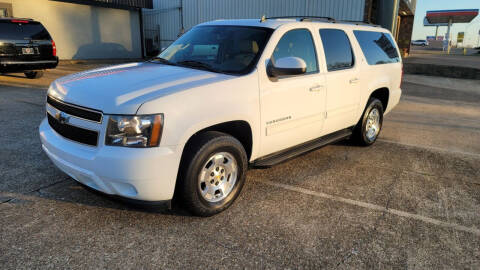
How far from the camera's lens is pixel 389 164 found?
499 cm

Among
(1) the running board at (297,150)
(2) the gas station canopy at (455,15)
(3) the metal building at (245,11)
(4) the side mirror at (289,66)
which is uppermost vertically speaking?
(2) the gas station canopy at (455,15)

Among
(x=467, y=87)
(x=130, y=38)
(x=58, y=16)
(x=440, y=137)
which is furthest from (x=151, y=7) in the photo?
(x=440, y=137)

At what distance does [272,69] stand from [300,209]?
1.45 m

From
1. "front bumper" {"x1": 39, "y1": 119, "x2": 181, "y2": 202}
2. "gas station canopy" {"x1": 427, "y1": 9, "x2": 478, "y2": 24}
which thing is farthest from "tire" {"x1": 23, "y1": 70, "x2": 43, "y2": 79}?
"gas station canopy" {"x1": 427, "y1": 9, "x2": 478, "y2": 24}

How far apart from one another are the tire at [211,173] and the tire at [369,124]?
109 inches

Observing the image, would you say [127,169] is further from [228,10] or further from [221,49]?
[228,10]

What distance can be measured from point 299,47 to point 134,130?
7.44 feet

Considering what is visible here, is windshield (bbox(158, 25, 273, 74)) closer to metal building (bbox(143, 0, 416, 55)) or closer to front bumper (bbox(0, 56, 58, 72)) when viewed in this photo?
front bumper (bbox(0, 56, 58, 72))

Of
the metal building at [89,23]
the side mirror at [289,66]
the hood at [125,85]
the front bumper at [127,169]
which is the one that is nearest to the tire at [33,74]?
the metal building at [89,23]

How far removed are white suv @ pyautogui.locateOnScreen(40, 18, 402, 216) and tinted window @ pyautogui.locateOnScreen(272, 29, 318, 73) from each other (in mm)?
12

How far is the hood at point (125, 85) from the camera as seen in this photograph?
278 centimetres

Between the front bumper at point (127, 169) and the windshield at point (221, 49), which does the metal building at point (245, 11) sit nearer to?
the windshield at point (221, 49)

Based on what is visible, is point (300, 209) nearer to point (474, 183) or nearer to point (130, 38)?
point (474, 183)

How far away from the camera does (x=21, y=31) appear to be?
1016 cm
